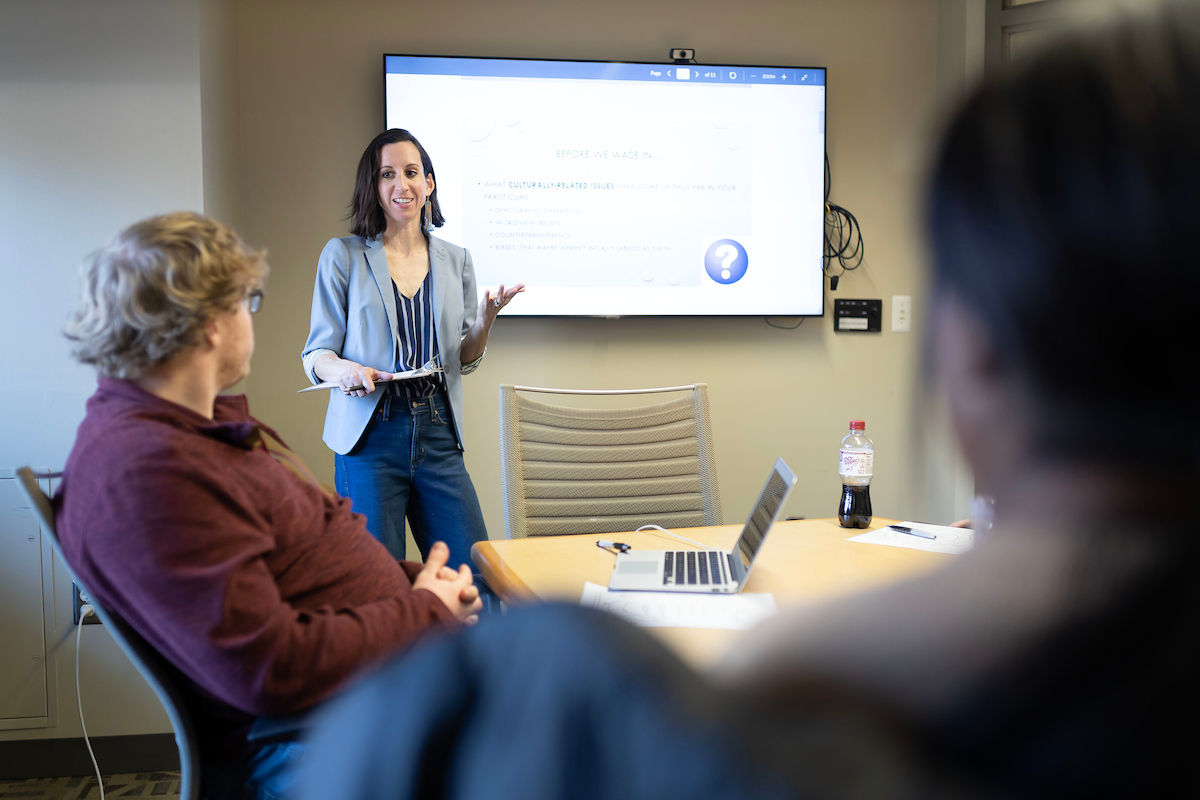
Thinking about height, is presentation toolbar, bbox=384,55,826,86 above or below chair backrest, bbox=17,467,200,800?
above

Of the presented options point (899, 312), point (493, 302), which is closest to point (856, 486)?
point (493, 302)

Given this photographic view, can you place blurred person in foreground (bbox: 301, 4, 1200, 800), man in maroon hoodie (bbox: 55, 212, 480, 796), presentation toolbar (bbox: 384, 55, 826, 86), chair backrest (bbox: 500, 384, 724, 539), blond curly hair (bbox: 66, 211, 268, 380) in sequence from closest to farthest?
blurred person in foreground (bbox: 301, 4, 1200, 800) → man in maroon hoodie (bbox: 55, 212, 480, 796) → blond curly hair (bbox: 66, 211, 268, 380) → chair backrest (bbox: 500, 384, 724, 539) → presentation toolbar (bbox: 384, 55, 826, 86)

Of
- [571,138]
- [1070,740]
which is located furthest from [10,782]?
[1070,740]

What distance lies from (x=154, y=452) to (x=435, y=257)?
151cm

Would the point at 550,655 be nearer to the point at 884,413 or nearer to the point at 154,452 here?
the point at 154,452

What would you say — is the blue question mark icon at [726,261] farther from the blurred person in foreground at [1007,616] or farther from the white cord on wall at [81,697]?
the blurred person in foreground at [1007,616]

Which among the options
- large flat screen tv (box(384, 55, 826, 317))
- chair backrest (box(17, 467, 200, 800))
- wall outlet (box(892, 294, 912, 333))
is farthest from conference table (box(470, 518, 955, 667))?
wall outlet (box(892, 294, 912, 333))

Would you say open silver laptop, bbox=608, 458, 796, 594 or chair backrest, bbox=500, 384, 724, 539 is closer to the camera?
open silver laptop, bbox=608, 458, 796, 594

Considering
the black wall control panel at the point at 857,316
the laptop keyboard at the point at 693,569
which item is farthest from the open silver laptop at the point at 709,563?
the black wall control panel at the point at 857,316

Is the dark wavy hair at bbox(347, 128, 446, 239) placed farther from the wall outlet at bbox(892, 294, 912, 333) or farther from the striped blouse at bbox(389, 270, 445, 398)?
the wall outlet at bbox(892, 294, 912, 333)

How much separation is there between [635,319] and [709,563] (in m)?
1.91

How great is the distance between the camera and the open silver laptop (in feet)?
4.52

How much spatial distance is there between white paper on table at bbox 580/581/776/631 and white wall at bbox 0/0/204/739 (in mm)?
1874

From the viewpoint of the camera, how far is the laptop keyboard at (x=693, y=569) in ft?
4.65
